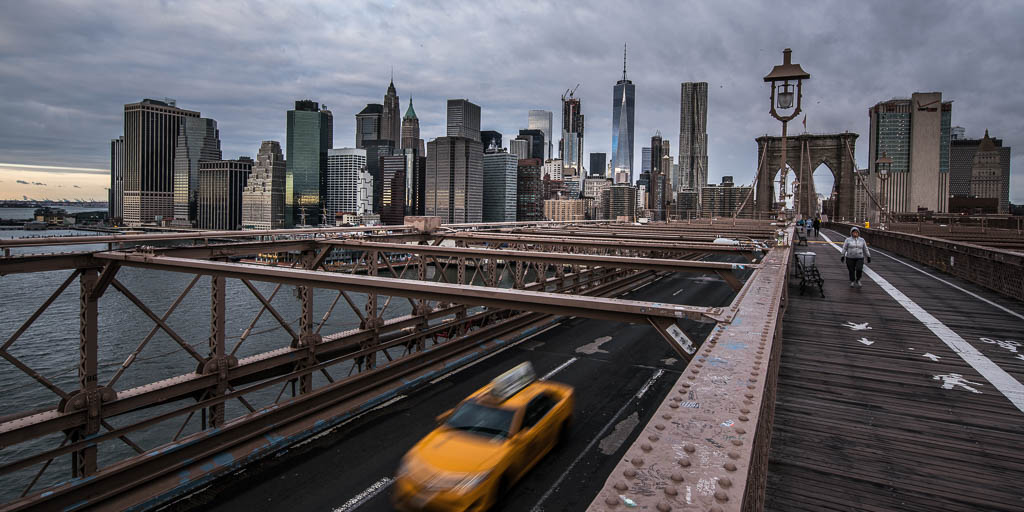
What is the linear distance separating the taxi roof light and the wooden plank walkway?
208 inches

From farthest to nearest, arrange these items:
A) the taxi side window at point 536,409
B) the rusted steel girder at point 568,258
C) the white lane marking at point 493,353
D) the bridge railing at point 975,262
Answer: the white lane marking at point 493,353 < the bridge railing at point 975,262 < the taxi side window at point 536,409 < the rusted steel girder at point 568,258

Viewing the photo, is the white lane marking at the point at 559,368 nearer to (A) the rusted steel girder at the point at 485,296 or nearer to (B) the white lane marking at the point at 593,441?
(B) the white lane marking at the point at 593,441

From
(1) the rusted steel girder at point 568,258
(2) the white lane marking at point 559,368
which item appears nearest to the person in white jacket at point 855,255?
(1) the rusted steel girder at point 568,258

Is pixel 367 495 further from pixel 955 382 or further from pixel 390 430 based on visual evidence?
pixel 955 382

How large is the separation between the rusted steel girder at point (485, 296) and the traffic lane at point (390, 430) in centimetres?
436

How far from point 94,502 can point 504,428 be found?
7358 millimetres

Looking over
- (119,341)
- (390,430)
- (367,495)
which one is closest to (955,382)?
(367,495)

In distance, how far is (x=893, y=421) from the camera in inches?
231

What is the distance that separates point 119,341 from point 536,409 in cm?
4907

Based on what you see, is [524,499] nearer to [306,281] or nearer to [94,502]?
[306,281]

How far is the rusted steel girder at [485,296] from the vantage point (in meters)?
6.45

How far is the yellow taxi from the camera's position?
894cm

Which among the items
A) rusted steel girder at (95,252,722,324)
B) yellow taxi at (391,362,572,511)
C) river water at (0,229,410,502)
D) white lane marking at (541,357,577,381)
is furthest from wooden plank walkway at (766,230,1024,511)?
river water at (0,229,410,502)

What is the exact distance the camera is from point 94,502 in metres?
9.16
